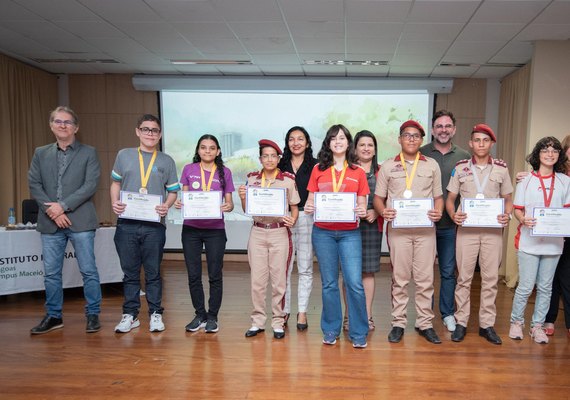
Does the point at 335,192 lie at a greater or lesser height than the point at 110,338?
greater

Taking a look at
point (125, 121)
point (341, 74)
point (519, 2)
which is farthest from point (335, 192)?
point (125, 121)

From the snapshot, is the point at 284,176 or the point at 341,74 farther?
the point at 341,74

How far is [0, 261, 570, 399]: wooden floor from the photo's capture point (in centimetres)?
252

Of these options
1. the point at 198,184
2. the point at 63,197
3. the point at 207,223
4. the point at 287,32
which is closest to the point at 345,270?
the point at 207,223

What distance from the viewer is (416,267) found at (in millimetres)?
3152

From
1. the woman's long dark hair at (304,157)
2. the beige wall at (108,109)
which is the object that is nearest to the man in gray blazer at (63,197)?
the woman's long dark hair at (304,157)

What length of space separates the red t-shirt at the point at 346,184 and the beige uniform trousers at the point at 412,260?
36 cm

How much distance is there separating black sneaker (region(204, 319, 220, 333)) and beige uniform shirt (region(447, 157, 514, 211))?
1969 mm

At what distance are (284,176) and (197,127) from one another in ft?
13.9

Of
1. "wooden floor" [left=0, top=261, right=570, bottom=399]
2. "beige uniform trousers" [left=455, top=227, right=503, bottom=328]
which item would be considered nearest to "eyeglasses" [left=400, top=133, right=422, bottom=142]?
"beige uniform trousers" [left=455, top=227, right=503, bottom=328]

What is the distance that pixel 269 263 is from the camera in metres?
3.29

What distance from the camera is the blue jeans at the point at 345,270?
9.93 feet

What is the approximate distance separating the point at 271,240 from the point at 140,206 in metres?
0.96

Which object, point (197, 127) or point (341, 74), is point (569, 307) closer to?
point (341, 74)
